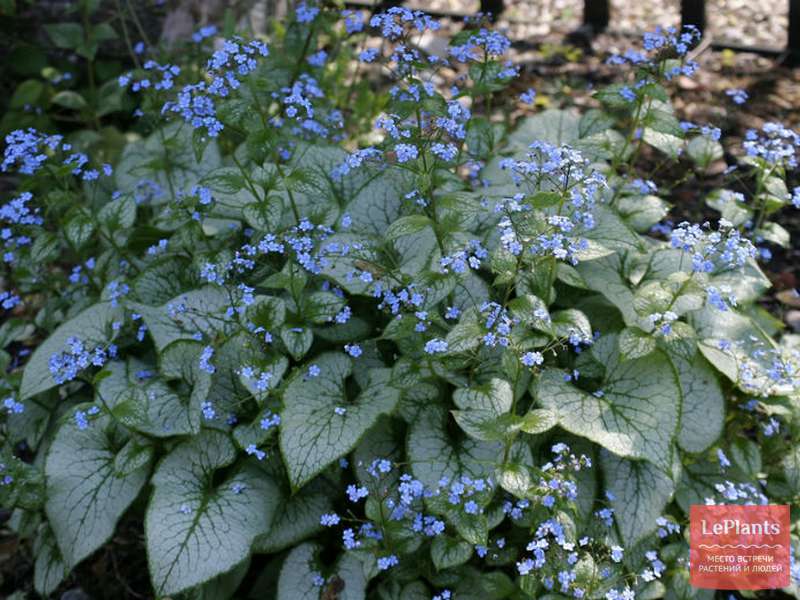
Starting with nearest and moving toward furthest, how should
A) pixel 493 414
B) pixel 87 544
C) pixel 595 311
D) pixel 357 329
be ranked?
pixel 493 414 < pixel 87 544 < pixel 357 329 < pixel 595 311

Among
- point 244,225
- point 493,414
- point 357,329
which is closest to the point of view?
point 493,414

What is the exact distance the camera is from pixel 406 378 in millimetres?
2732

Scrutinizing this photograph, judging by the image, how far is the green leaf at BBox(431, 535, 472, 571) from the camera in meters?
2.61

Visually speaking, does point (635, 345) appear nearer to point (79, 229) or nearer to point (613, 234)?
point (613, 234)

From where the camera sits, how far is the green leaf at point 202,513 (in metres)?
2.66

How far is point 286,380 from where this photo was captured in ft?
9.21

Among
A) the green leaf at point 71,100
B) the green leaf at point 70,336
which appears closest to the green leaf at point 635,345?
the green leaf at point 70,336

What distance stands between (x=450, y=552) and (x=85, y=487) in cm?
124

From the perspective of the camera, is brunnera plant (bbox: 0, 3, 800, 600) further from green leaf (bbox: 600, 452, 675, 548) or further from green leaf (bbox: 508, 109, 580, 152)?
green leaf (bbox: 508, 109, 580, 152)

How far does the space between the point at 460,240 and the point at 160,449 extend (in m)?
1.24

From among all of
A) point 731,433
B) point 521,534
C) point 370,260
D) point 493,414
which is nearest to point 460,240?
point 370,260

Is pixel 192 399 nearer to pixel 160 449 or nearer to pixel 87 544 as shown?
pixel 160 449

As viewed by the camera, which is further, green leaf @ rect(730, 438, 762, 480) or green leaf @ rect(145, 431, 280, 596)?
green leaf @ rect(730, 438, 762, 480)

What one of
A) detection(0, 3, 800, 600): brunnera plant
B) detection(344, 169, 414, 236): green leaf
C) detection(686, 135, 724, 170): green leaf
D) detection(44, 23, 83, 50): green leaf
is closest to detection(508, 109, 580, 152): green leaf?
detection(0, 3, 800, 600): brunnera plant
